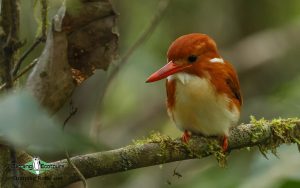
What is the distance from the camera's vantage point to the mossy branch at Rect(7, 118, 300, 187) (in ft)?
5.54

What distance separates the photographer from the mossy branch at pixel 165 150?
1.69m

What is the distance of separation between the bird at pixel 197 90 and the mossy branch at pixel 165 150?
0.23 feet

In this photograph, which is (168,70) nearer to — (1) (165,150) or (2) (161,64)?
(1) (165,150)

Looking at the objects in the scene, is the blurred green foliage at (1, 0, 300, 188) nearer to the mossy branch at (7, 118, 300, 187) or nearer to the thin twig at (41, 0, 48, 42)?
the mossy branch at (7, 118, 300, 187)

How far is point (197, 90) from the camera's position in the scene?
2396mm

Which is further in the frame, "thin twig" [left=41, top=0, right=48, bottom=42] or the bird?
the bird

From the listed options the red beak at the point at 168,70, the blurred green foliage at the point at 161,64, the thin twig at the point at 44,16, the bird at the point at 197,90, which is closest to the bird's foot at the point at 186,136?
the bird at the point at 197,90

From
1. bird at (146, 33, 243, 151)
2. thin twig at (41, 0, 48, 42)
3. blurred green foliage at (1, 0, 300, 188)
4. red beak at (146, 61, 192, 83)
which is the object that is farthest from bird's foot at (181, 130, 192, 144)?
blurred green foliage at (1, 0, 300, 188)

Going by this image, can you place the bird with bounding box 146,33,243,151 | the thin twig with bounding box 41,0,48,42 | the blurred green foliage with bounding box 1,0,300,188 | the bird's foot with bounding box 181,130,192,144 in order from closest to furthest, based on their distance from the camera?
1. the thin twig with bounding box 41,0,48,42
2. the bird's foot with bounding box 181,130,192,144
3. the bird with bounding box 146,33,243,151
4. the blurred green foliage with bounding box 1,0,300,188

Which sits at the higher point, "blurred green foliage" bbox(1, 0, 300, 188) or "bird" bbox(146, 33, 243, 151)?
"bird" bbox(146, 33, 243, 151)

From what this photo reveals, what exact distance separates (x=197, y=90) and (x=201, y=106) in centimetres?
7

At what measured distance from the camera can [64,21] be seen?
1413mm

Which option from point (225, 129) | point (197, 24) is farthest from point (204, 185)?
point (197, 24)

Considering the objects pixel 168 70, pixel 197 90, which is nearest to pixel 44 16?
pixel 168 70
